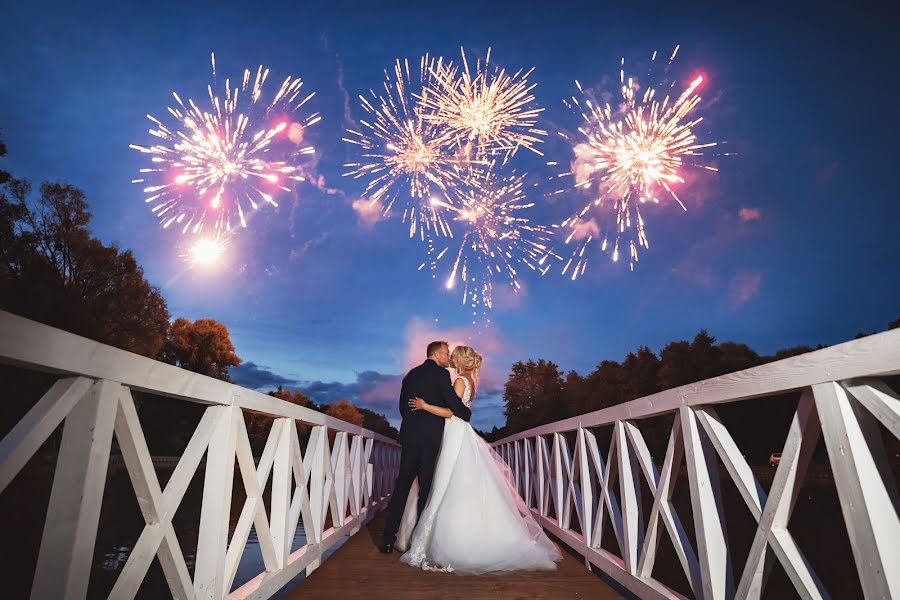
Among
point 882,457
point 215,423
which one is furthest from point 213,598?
point 882,457

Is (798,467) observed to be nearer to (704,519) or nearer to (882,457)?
(882,457)

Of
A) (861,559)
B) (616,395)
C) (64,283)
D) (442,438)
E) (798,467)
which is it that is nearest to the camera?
(861,559)

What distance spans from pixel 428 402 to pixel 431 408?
0.07 meters

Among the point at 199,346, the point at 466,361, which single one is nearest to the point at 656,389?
the point at 199,346

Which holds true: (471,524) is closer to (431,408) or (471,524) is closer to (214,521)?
(431,408)

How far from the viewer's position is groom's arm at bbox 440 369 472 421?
14.1 ft

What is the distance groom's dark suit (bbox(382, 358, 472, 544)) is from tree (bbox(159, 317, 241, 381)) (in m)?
31.4

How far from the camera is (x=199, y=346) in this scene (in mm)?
33219

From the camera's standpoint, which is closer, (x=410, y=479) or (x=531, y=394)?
(x=410, y=479)

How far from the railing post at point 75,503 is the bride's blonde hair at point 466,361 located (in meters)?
3.60

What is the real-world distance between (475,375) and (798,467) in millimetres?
3375

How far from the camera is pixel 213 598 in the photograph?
6.59 feet

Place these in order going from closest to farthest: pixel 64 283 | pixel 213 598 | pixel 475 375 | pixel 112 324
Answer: pixel 213 598
pixel 475 375
pixel 64 283
pixel 112 324

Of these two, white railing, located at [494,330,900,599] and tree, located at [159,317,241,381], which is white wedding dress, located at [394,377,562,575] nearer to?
white railing, located at [494,330,900,599]
